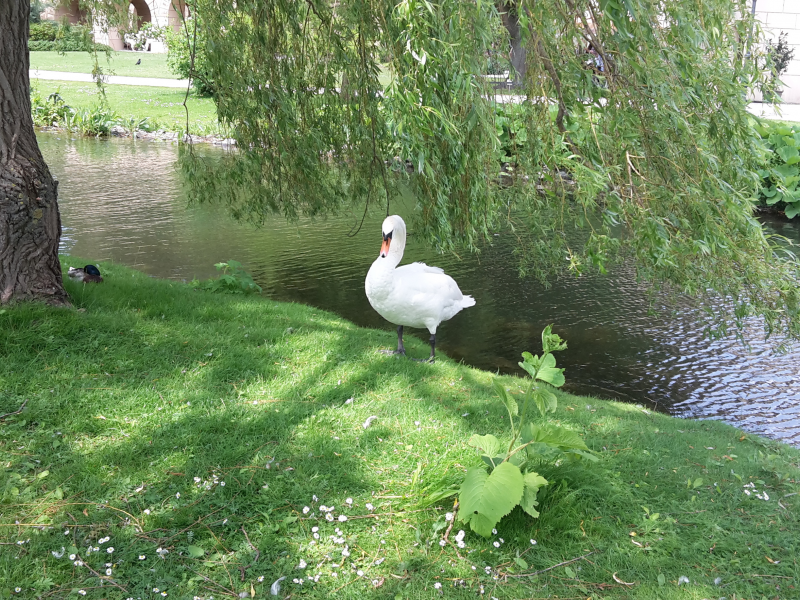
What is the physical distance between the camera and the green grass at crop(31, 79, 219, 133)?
2183 centimetres

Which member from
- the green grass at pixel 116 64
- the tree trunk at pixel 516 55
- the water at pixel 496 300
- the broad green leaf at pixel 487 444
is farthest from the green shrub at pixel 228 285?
the green grass at pixel 116 64

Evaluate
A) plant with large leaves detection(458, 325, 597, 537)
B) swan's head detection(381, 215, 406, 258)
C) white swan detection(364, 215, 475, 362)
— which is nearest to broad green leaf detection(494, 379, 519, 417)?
plant with large leaves detection(458, 325, 597, 537)

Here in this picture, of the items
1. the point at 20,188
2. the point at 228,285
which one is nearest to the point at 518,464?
the point at 20,188

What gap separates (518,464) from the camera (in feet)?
10.3

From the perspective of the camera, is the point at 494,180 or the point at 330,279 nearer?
the point at 494,180

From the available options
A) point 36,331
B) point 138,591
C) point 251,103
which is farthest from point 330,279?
point 138,591

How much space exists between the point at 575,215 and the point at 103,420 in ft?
12.8

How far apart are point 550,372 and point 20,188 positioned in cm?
367

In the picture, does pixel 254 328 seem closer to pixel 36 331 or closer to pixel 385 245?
pixel 385 245

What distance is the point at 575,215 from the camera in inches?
212

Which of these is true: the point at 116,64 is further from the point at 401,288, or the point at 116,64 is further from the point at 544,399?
the point at 544,399

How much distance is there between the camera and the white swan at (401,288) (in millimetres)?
5398

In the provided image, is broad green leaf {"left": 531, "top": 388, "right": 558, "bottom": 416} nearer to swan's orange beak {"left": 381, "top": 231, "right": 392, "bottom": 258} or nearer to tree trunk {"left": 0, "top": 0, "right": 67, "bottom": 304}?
swan's orange beak {"left": 381, "top": 231, "right": 392, "bottom": 258}

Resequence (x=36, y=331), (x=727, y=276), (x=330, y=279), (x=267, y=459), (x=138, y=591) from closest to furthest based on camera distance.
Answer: (x=138, y=591)
(x=267, y=459)
(x=36, y=331)
(x=727, y=276)
(x=330, y=279)
